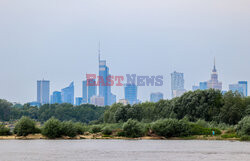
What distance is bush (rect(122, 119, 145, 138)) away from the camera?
6500cm

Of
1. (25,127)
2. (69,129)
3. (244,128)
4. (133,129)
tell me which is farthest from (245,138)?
(25,127)

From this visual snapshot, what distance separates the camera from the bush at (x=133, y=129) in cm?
6500

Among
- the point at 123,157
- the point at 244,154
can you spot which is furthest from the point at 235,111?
the point at 123,157

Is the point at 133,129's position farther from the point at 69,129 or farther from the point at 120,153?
the point at 120,153

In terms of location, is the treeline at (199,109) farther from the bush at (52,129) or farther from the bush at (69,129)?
the bush at (52,129)

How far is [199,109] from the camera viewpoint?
8356 centimetres

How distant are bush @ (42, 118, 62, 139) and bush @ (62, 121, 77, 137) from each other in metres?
0.56

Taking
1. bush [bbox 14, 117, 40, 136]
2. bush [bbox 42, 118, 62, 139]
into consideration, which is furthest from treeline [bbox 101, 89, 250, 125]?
bush [bbox 14, 117, 40, 136]

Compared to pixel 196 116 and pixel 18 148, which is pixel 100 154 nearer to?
pixel 18 148

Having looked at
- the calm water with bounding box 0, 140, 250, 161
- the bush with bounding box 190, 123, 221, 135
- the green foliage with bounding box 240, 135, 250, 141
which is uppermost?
the bush with bounding box 190, 123, 221, 135

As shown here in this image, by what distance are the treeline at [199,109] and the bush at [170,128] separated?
14037 millimetres

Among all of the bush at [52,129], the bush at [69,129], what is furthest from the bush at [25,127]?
the bush at [69,129]

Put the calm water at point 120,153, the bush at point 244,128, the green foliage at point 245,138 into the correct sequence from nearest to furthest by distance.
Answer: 1. the calm water at point 120,153
2. the green foliage at point 245,138
3. the bush at point 244,128

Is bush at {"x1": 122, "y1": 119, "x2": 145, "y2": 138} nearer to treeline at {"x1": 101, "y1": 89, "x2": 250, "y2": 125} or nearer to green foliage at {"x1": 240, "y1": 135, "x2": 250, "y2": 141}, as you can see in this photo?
green foliage at {"x1": 240, "y1": 135, "x2": 250, "y2": 141}
